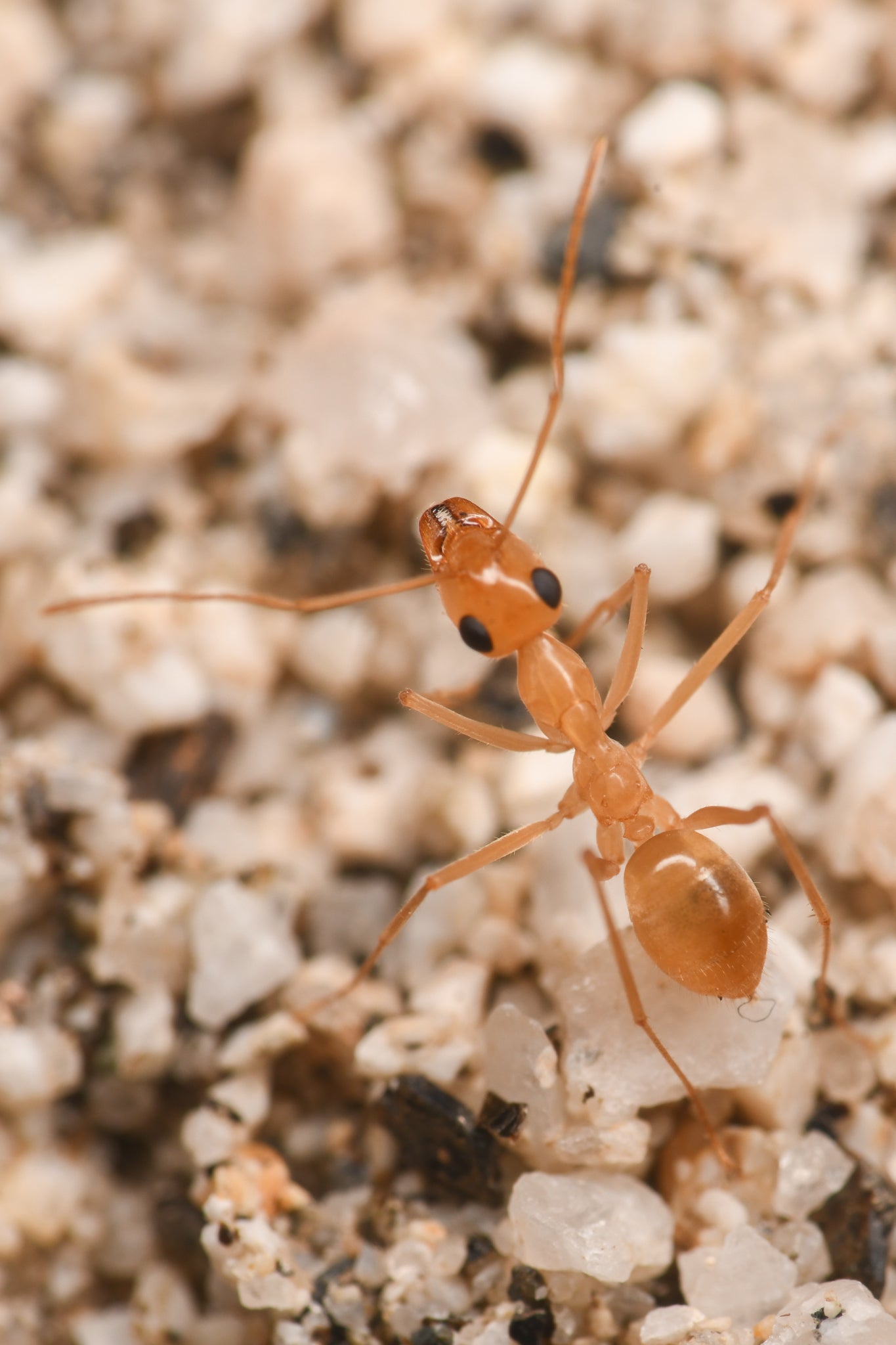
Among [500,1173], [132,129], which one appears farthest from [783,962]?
[132,129]

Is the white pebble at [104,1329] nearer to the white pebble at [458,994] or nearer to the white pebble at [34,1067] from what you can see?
the white pebble at [34,1067]

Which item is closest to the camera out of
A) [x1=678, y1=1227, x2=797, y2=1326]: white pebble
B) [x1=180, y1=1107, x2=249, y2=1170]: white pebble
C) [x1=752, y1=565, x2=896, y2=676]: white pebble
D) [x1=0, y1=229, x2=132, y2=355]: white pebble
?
[x1=678, y1=1227, x2=797, y2=1326]: white pebble

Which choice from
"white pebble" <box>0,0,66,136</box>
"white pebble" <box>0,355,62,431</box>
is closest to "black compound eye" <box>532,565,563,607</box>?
"white pebble" <box>0,355,62,431</box>

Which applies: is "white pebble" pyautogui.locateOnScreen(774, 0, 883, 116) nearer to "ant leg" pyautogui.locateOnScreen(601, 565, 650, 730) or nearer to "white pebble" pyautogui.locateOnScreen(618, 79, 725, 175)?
"white pebble" pyautogui.locateOnScreen(618, 79, 725, 175)

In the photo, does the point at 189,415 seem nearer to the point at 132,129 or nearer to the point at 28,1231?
the point at 132,129

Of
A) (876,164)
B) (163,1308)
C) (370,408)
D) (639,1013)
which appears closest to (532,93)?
(876,164)

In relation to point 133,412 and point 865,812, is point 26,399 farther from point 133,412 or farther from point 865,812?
point 865,812
